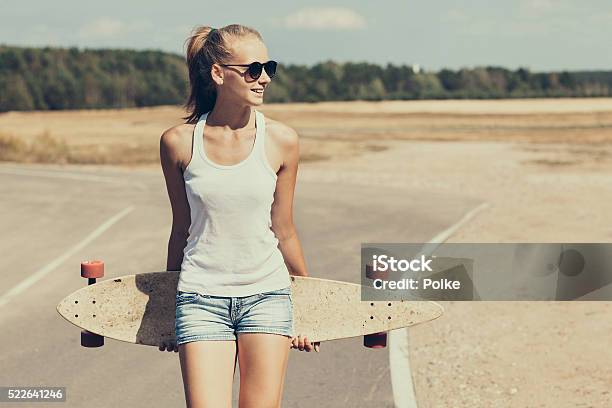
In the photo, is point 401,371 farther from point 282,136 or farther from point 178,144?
point 178,144

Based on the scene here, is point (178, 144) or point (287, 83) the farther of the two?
point (287, 83)

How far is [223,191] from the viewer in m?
3.95

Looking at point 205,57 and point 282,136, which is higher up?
point 205,57

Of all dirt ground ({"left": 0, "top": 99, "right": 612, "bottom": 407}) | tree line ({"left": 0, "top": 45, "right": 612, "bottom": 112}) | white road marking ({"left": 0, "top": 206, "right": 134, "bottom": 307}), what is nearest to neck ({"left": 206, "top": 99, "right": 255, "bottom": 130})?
dirt ground ({"left": 0, "top": 99, "right": 612, "bottom": 407})

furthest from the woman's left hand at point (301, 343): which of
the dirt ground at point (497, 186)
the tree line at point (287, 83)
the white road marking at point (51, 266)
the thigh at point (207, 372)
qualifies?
the tree line at point (287, 83)

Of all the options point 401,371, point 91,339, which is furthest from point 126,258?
point 91,339

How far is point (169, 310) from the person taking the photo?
4391 millimetres

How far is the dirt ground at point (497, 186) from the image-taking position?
26.4ft

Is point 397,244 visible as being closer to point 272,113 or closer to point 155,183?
point 155,183

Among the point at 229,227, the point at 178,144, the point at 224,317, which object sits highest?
the point at 178,144

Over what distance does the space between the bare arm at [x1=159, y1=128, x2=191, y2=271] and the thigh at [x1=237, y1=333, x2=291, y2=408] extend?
49 centimetres

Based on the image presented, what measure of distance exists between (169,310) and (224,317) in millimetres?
498

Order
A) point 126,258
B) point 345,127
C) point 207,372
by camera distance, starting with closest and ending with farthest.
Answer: point 207,372 < point 126,258 < point 345,127

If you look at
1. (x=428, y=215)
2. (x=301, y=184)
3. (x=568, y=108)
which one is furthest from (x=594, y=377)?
(x=568, y=108)
